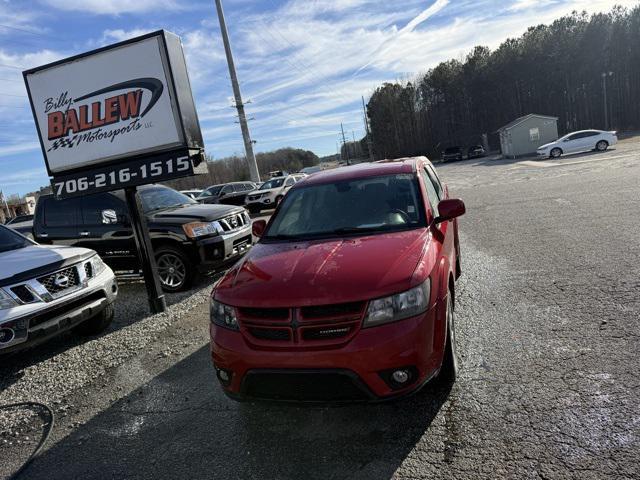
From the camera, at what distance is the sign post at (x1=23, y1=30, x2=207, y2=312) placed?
5.74 meters

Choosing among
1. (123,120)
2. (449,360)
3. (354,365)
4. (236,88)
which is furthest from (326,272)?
(236,88)

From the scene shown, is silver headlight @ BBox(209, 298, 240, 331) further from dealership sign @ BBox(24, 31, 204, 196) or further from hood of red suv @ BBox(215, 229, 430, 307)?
dealership sign @ BBox(24, 31, 204, 196)

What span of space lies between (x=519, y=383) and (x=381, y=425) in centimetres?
112

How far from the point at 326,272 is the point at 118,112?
182 inches

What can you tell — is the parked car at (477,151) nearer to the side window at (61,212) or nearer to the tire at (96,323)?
the side window at (61,212)

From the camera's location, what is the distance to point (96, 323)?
221 inches

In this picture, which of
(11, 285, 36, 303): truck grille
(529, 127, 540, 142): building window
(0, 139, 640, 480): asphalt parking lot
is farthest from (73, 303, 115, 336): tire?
(529, 127, 540, 142): building window

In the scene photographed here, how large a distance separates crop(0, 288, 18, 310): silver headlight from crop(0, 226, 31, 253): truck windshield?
5.27ft

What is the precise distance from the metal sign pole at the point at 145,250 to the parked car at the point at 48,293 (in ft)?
2.01

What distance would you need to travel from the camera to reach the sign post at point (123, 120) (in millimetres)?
5742

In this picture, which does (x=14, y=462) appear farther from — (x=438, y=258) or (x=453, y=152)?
(x=453, y=152)

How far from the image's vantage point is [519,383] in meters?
3.20

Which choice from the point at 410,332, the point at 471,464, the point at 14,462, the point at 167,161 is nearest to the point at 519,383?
the point at 471,464

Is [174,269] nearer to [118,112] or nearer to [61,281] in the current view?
[61,281]
